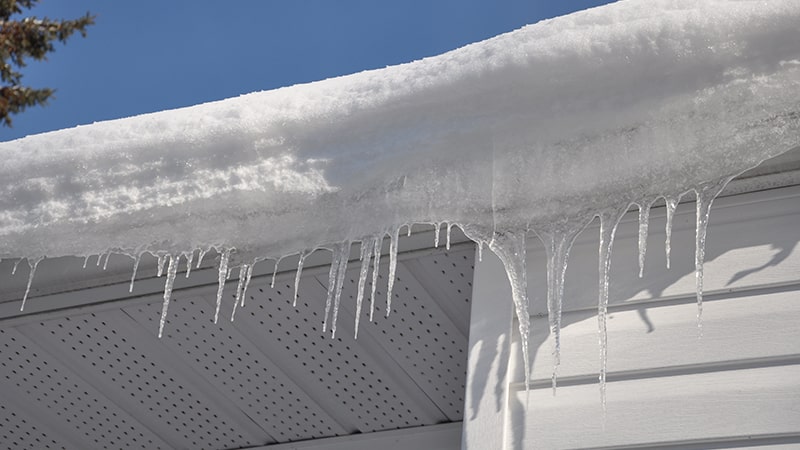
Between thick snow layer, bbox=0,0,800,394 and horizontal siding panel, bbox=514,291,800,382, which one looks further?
horizontal siding panel, bbox=514,291,800,382

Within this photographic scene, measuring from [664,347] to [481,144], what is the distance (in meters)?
0.89

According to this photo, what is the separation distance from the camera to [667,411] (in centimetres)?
177

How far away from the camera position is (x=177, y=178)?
1.35 meters

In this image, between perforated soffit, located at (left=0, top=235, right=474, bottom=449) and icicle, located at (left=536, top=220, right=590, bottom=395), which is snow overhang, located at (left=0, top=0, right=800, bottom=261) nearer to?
icicle, located at (left=536, top=220, right=590, bottom=395)

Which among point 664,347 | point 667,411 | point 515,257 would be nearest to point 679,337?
point 664,347

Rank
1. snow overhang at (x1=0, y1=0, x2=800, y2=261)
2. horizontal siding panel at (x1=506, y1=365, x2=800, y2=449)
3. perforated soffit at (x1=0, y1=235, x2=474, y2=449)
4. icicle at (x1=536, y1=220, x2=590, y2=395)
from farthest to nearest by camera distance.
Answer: perforated soffit at (x1=0, y1=235, x2=474, y2=449), horizontal siding panel at (x1=506, y1=365, x2=800, y2=449), icicle at (x1=536, y1=220, x2=590, y2=395), snow overhang at (x1=0, y1=0, x2=800, y2=261)

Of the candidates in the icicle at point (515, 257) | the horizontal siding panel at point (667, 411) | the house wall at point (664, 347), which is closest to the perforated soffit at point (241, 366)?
the house wall at point (664, 347)

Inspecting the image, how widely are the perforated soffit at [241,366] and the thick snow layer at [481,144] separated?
2.88 feet

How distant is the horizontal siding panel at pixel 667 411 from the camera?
1.71 metres

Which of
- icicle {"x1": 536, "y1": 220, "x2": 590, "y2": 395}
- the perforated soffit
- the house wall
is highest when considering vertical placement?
the perforated soffit

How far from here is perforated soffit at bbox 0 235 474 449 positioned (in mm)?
2369

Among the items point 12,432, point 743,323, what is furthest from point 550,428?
point 12,432

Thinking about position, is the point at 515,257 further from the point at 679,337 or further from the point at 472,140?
the point at 679,337

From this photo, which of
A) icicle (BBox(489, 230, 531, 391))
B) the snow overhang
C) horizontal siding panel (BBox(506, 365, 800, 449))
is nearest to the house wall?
horizontal siding panel (BBox(506, 365, 800, 449))
